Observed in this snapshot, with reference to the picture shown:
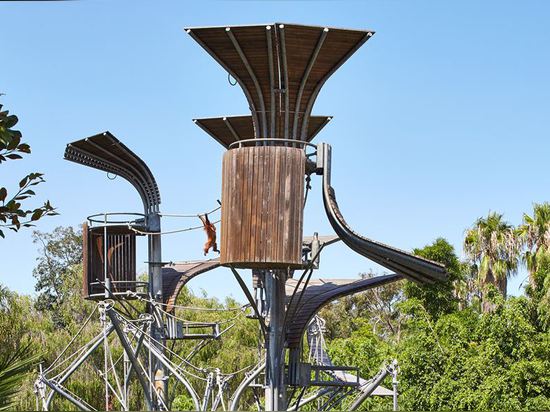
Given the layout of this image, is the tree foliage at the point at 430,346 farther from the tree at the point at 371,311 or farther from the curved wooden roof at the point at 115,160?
the tree at the point at 371,311

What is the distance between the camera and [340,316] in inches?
1822

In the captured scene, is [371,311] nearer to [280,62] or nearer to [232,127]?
[232,127]

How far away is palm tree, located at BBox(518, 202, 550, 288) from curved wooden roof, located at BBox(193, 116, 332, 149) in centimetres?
1165

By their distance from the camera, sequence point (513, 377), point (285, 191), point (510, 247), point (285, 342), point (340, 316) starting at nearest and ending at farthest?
point (285, 191)
point (285, 342)
point (513, 377)
point (510, 247)
point (340, 316)

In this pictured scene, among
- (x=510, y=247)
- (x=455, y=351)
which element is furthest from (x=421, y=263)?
(x=510, y=247)

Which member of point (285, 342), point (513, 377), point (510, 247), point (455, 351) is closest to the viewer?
point (285, 342)

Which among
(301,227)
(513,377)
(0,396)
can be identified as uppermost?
(301,227)

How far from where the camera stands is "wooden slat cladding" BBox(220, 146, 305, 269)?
13.4 metres

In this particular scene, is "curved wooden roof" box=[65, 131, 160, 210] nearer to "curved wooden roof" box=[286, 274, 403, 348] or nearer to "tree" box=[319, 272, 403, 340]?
"curved wooden roof" box=[286, 274, 403, 348]

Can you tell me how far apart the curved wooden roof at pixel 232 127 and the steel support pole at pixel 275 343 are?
423 centimetres

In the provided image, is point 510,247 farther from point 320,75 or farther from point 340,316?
point 320,75

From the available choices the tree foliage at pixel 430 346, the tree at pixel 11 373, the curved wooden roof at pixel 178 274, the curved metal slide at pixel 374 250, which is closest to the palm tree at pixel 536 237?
the tree foliage at pixel 430 346

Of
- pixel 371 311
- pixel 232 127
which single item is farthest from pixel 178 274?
pixel 371 311

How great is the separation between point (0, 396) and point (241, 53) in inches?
426
